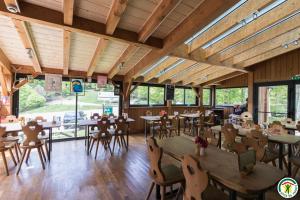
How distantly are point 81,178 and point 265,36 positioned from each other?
5.30 m

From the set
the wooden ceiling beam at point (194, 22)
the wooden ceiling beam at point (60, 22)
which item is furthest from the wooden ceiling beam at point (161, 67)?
the wooden ceiling beam at point (60, 22)

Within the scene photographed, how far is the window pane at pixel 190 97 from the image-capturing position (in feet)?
28.6

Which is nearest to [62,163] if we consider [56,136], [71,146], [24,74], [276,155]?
[71,146]

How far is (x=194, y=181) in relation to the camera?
145 centimetres

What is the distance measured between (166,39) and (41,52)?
3.25 m

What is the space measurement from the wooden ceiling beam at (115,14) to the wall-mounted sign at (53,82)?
3.32 m

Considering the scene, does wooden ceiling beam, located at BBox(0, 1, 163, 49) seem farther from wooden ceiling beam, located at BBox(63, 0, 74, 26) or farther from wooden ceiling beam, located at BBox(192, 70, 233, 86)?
wooden ceiling beam, located at BBox(192, 70, 233, 86)

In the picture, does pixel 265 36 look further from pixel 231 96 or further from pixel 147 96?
pixel 231 96

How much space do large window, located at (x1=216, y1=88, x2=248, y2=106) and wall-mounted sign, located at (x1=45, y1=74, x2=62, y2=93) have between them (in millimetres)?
8105

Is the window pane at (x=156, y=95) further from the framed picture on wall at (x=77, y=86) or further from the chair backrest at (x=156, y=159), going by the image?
the chair backrest at (x=156, y=159)

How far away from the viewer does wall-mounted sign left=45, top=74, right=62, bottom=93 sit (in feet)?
16.9

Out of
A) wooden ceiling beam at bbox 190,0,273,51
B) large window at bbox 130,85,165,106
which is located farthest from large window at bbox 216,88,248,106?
wooden ceiling beam at bbox 190,0,273,51

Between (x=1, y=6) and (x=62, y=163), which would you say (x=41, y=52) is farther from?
(x=62, y=163)

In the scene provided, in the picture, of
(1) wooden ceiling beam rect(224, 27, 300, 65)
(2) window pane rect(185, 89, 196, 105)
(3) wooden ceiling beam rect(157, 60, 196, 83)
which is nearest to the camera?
(1) wooden ceiling beam rect(224, 27, 300, 65)
